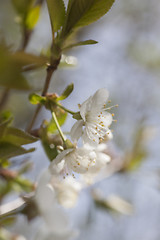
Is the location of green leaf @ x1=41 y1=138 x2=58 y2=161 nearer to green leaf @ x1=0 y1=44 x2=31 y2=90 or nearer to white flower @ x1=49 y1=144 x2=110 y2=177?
white flower @ x1=49 y1=144 x2=110 y2=177

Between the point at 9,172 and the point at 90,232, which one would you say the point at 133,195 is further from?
the point at 9,172

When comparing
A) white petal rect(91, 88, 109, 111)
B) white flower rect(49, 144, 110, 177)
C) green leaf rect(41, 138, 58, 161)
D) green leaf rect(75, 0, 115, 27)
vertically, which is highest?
green leaf rect(75, 0, 115, 27)

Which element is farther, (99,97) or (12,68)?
(99,97)

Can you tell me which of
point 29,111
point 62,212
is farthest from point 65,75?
point 62,212

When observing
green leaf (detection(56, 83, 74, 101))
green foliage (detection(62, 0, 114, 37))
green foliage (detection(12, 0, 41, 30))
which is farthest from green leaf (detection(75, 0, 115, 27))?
green foliage (detection(12, 0, 41, 30))

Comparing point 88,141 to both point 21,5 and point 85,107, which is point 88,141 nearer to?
point 85,107

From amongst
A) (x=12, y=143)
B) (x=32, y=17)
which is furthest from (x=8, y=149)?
(x=32, y=17)
